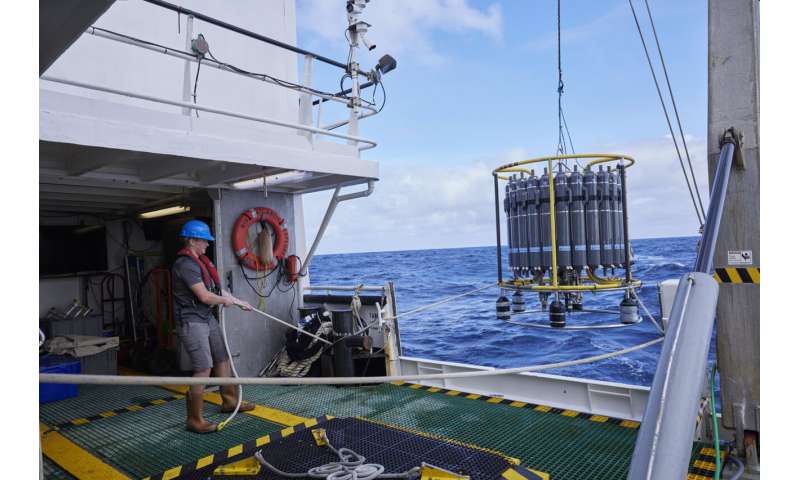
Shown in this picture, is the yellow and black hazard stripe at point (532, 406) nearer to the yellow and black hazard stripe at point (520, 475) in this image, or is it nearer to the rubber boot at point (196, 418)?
the yellow and black hazard stripe at point (520, 475)

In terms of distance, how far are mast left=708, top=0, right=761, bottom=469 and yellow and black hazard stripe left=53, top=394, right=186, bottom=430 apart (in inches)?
223

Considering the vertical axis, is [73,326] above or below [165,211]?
below

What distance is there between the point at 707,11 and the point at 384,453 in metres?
3.90

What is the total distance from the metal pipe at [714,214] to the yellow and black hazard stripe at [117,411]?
5.81 meters

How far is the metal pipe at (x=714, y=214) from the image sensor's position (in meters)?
2.16

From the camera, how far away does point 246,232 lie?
6910mm

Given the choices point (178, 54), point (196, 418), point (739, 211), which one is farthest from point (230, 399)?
point (739, 211)

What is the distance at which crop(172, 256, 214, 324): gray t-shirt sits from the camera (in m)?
4.84

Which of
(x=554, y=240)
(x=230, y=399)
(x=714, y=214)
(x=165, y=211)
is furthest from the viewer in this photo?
(x=165, y=211)

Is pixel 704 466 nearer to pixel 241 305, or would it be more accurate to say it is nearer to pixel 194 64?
pixel 241 305

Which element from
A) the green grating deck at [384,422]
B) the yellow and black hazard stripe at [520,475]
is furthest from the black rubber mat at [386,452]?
the green grating deck at [384,422]

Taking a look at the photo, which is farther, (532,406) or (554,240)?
(532,406)

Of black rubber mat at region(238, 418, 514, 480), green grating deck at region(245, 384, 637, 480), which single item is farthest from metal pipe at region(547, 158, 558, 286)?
black rubber mat at region(238, 418, 514, 480)

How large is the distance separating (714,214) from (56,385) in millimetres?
7092
